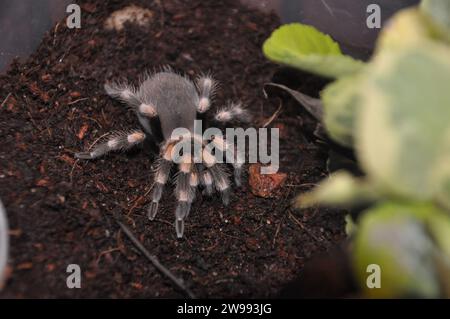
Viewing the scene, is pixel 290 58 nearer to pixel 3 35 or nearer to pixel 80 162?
pixel 80 162

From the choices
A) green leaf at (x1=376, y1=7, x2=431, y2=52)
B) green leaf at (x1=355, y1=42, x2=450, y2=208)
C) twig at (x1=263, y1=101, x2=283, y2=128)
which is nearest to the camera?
green leaf at (x1=355, y1=42, x2=450, y2=208)

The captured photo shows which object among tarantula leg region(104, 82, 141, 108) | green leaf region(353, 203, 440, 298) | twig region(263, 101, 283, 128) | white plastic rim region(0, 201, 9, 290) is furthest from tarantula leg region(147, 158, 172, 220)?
green leaf region(353, 203, 440, 298)

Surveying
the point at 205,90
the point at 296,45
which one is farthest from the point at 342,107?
the point at 205,90

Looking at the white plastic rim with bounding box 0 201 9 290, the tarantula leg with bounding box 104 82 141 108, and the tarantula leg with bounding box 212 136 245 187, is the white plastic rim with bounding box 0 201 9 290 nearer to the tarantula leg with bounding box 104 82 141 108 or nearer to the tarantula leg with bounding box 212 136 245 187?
the tarantula leg with bounding box 104 82 141 108

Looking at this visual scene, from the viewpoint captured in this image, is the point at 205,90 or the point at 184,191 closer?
the point at 184,191

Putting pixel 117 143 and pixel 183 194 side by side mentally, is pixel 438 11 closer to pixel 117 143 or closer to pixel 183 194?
pixel 183 194

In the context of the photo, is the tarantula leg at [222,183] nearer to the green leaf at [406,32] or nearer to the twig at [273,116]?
the twig at [273,116]
